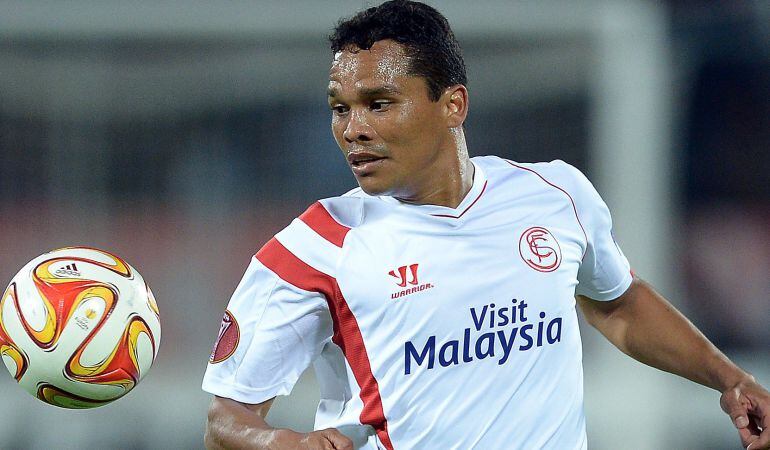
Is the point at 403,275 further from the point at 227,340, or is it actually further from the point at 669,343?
the point at 669,343

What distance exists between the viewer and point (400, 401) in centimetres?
247

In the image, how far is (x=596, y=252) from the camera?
2.78 metres

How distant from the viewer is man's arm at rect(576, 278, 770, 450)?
2.71m

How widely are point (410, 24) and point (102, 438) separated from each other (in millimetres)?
5168

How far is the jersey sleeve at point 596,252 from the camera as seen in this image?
9.02ft

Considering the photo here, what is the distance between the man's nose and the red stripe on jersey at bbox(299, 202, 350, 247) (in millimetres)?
179

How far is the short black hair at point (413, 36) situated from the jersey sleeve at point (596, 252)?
0.42 m

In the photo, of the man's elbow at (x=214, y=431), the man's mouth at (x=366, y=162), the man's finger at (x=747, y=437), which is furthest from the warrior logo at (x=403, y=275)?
the man's finger at (x=747, y=437)

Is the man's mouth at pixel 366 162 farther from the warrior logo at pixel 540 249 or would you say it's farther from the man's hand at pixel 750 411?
the man's hand at pixel 750 411

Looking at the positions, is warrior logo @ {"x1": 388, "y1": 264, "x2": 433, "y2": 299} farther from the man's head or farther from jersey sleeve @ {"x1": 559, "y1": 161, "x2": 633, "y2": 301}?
jersey sleeve @ {"x1": 559, "y1": 161, "x2": 633, "y2": 301}

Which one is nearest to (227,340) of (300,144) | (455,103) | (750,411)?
(455,103)

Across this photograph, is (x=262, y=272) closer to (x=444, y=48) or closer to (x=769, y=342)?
(x=444, y=48)

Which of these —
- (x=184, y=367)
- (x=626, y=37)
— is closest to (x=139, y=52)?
(x=184, y=367)

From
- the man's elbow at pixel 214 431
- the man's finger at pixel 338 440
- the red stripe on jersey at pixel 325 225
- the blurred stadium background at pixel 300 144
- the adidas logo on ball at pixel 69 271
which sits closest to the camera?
the man's finger at pixel 338 440
